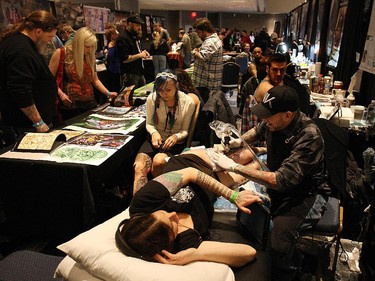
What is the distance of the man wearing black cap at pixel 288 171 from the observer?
1.69 meters

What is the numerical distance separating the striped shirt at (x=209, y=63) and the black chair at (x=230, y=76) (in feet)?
6.17

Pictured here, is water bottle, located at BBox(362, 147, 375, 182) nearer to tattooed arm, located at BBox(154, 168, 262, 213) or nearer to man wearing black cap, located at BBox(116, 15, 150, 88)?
tattooed arm, located at BBox(154, 168, 262, 213)

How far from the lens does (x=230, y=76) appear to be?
598cm

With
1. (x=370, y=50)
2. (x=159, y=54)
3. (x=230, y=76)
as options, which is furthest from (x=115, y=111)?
(x=159, y=54)

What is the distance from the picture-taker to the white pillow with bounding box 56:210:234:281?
1.21 metres

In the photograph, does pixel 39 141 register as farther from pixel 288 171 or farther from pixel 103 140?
pixel 288 171

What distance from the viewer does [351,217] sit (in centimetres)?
240

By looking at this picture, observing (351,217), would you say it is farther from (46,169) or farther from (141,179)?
(46,169)

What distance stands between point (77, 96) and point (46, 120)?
18.5 inches

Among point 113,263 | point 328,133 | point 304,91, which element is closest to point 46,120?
point 113,263

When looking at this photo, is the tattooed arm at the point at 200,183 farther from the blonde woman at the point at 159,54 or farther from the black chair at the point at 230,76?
the blonde woman at the point at 159,54

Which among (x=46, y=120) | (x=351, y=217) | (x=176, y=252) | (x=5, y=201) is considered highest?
(x=46, y=120)

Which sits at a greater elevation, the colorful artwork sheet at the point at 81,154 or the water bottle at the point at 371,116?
the water bottle at the point at 371,116

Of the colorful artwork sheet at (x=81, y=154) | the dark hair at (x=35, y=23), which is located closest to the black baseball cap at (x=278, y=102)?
the colorful artwork sheet at (x=81, y=154)
